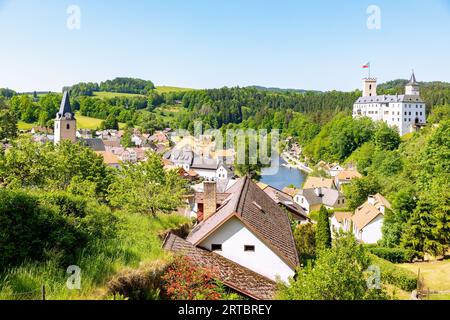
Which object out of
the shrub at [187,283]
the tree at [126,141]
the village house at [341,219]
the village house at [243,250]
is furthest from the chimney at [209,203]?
the tree at [126,141]

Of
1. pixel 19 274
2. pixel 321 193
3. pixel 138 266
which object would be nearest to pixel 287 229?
pixel 138 266

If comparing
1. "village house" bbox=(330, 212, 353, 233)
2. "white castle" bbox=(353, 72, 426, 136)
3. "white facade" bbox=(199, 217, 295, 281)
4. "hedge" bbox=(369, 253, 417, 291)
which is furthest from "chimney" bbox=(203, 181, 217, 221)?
"white castle" bbox=(353, 72, 426, 136)

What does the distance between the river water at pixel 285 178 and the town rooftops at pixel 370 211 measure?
28795 mm

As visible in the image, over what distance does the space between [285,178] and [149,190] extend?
203ft

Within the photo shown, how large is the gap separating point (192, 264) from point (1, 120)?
67.6 meters

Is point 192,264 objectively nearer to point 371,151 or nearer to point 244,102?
point 371,151

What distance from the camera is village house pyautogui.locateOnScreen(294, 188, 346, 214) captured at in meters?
50.7

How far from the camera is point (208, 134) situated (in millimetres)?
118000

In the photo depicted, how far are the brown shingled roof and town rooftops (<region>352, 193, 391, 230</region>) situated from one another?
2593 centimetres

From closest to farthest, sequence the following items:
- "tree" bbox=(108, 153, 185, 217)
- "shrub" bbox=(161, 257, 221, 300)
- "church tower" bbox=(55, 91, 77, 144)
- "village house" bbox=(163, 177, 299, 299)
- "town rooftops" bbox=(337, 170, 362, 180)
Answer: "shrub" bbox=(161, 257, 221, 300), "village house" bbox=(163, 177, 299, 299), "tree" bbox=(108, 153, 185, 217), "town rooftops" bbox=(337, 170, 362, 180), "church tower" bbox=(55, 91, 77, 144)

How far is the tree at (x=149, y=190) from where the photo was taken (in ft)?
53.6

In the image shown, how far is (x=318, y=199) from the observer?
52.3 m

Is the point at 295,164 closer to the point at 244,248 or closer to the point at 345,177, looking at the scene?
the point at 345,177

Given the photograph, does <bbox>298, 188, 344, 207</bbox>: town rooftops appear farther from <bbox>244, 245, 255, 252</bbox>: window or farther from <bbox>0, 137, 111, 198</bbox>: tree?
<bbox>244, 245, 255, 252</bbox>: window
